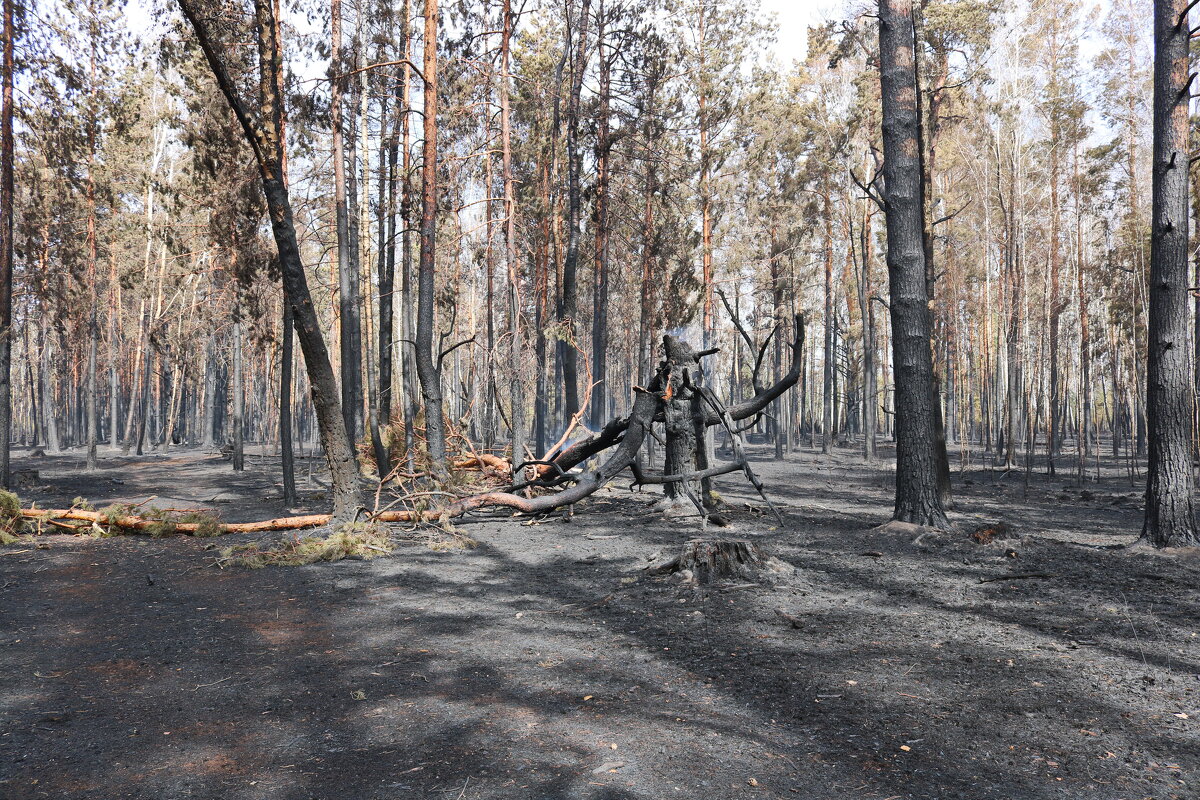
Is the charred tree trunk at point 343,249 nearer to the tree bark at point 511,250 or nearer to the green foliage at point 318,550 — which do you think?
→ the tree bark at point 511,250

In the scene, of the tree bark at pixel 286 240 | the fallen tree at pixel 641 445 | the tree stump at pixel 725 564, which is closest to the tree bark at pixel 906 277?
the fallen tree at pixel 641 445

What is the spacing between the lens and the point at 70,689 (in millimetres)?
4441

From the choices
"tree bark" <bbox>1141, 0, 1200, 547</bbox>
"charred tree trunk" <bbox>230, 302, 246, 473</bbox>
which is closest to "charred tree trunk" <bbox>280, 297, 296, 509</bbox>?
"charred tree trunk" <bbox>230, 302, 246, 473</bbox>

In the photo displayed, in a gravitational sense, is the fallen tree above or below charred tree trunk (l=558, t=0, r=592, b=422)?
below

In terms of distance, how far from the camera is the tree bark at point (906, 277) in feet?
30.2

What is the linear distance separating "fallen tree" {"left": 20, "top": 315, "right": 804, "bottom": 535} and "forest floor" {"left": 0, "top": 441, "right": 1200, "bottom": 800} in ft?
3.54

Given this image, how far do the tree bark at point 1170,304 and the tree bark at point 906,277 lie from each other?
2.35m

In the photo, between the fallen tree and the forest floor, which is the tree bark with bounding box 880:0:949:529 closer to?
the forest floor

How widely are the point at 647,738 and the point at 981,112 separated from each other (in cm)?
2443

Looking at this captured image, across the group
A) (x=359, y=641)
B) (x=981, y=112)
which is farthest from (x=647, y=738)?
(x=981, y=112)

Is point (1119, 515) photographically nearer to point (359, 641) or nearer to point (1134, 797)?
point (1134, 797)

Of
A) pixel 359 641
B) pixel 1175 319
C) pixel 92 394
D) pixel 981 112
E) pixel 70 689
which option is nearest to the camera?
pixel 70 689

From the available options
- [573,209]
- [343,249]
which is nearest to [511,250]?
[573,209]

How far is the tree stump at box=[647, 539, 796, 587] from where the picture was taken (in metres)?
6.85
